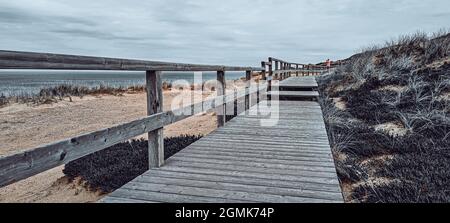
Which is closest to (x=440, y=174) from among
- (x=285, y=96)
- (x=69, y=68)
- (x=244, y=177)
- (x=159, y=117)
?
(x=244, y=177)

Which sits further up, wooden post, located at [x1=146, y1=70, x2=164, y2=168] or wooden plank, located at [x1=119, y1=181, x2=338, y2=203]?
wooden post, located at [x1=146, y1=70, x2=164, y2=168]

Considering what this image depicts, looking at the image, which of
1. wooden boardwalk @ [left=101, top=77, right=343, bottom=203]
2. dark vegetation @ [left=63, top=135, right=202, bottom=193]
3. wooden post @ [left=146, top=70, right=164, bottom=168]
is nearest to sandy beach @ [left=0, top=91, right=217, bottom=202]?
dark vegetation @ [left=63, top=135, right=202, bottom=193]

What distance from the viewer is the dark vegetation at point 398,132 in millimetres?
3507

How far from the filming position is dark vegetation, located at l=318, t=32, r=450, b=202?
11.5 feet

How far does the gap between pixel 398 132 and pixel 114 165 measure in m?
5.01

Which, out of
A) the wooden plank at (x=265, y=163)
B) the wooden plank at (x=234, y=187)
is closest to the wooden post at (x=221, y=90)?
the wooden plank at (x=265, y=163)

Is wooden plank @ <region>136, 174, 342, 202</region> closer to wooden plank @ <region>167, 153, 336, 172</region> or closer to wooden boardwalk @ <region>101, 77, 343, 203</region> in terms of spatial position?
wooden boardwalk @ <region>101, 77, 343, 203</region>

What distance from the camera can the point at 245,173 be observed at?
3094 mm

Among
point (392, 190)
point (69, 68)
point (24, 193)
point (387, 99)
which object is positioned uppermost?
point (69, 68)

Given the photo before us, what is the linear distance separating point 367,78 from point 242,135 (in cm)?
692

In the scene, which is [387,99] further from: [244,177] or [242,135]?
[244,177]

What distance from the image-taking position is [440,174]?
3.60 m

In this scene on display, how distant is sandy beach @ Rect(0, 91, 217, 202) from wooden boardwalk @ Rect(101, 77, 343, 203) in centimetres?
207

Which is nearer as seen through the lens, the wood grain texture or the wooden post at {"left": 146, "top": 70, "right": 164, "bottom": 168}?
the wood grain texture
